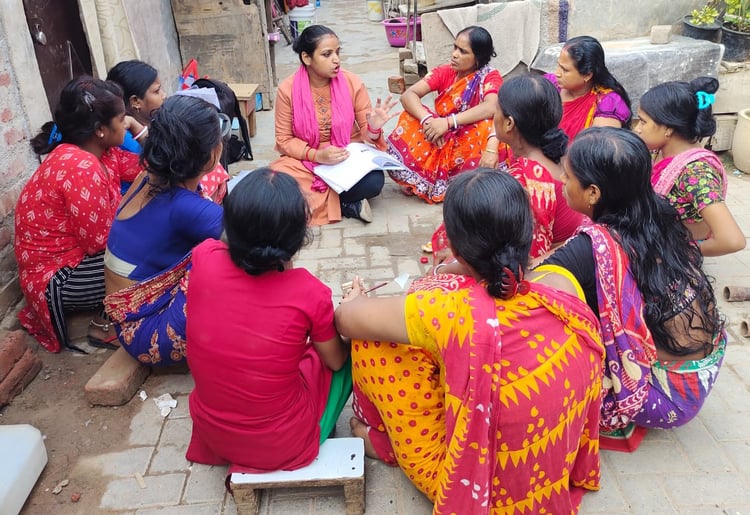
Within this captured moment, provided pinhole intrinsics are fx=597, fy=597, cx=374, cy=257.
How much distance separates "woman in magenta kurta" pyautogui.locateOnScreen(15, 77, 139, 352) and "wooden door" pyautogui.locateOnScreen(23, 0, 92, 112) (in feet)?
3.70

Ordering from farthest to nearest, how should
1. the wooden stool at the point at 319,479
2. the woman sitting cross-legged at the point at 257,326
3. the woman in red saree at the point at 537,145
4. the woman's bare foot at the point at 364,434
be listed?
the woman in red saree at the point at 537,145 → the woman's bare foot at the point at 364,434 → the wooden stool at the point at 319,479 → the woman sitting cross-legged at the point at 257,326

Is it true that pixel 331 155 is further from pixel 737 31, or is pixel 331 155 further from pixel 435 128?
pixel 737 31

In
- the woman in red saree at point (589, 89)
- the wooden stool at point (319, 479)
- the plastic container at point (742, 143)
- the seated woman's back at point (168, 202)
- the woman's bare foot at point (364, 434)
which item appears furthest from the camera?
the plastic container at point (742, 143)

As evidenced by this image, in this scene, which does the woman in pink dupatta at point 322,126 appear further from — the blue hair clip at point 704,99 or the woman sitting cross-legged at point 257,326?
the woman sitting cross-legged at point 257,326

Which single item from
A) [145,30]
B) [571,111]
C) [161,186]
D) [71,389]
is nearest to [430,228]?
[571,111]

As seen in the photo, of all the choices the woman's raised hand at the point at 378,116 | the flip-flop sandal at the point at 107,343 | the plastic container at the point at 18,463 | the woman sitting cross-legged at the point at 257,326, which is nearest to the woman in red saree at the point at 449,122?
the woman's raised hand at the point at 378,116

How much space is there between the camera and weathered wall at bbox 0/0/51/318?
302 cm

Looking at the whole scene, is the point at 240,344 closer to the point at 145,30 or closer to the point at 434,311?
the point at 434,311

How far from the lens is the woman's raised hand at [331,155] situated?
4.12 meters

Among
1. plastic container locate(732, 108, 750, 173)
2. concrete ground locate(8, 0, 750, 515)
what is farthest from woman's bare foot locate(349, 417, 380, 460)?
plastic container locate(732, 108, 750, 173)

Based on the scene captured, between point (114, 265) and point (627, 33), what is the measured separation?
207 inches

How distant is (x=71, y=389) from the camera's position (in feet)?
8.96

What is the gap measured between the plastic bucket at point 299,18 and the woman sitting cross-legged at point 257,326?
368 inches

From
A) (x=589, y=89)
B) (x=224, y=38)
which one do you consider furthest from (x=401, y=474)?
(x=224, y=38)
